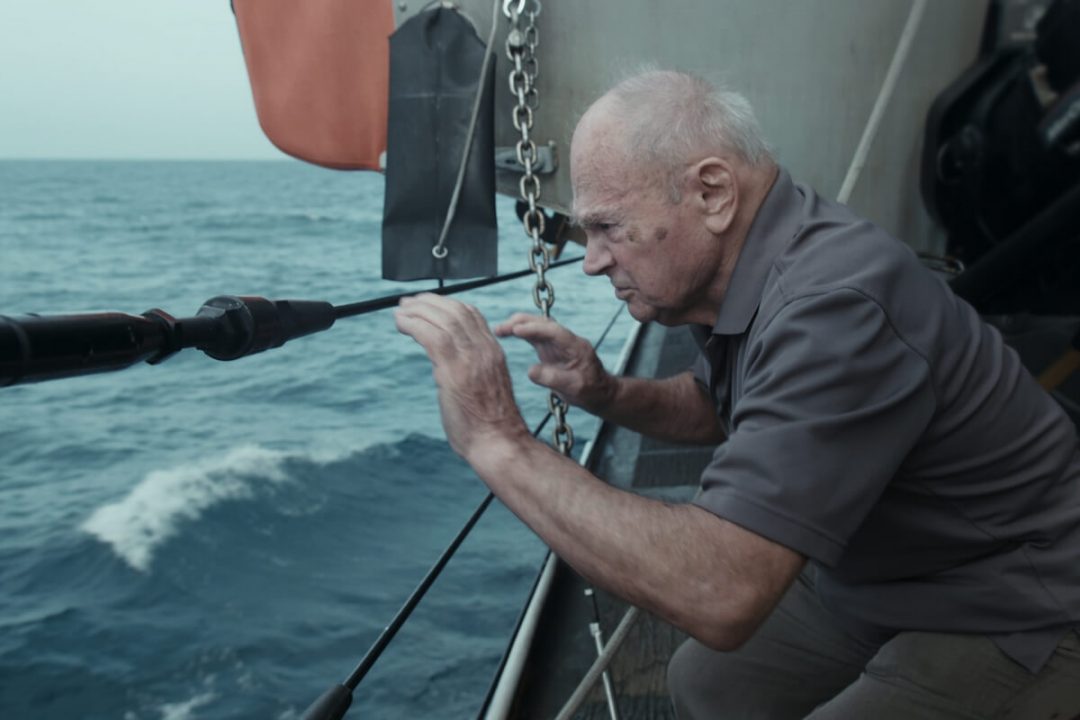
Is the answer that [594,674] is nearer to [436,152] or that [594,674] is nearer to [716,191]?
[716,191]

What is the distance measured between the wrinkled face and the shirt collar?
0.07 meters

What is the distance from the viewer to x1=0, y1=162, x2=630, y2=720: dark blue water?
5887 mm

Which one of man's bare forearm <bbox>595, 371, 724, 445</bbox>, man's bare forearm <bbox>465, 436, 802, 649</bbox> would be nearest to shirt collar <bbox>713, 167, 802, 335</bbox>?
man's bare forearm <bbox>465, 436, 802, 649</bbox>

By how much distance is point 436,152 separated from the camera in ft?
9.14

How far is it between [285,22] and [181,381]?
11.0 meters

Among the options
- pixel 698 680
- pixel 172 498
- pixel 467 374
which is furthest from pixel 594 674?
pixel 172 498

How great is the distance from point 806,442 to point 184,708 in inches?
216

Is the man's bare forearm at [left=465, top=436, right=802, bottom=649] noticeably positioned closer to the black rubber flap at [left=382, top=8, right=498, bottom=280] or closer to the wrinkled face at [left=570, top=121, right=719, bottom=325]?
the wrinkled face at [left=570, top=121, right=719, bottom=325]

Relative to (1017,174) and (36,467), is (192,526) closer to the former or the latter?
(36,467)

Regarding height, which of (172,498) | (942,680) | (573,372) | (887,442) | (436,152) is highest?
(436,152)

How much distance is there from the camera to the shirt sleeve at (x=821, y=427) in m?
1.24

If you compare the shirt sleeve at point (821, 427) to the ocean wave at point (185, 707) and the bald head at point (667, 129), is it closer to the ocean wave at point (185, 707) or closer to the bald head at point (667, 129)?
the bald head at point (667, 129)

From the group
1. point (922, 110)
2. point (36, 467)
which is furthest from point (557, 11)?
point (36, 467)

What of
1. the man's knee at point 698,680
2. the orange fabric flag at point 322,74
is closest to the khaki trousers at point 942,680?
the man's knee at point 698,680
